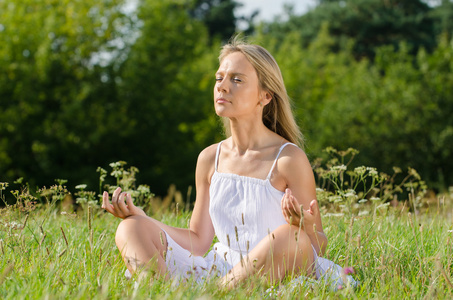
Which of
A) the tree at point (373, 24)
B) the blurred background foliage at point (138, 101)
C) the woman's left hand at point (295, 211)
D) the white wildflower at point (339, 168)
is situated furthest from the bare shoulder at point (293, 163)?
the tree at point (373, 24)

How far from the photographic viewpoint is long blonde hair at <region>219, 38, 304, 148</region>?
334 centimetres

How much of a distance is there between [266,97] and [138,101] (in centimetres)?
1458

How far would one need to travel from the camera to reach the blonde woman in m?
2.83

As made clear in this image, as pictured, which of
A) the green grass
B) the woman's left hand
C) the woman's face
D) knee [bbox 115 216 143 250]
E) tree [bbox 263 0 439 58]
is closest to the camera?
the green grass

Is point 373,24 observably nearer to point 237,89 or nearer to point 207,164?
point 207,164

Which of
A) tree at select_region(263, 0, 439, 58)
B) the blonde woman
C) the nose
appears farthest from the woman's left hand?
tree at select_region(263, 0, 439, 58)

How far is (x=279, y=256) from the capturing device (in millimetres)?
2732

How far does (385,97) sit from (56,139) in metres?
10.7

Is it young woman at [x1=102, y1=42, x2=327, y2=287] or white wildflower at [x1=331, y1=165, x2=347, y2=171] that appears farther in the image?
white wildflower at [x1=331, y1=165, x2=347, y2=171]

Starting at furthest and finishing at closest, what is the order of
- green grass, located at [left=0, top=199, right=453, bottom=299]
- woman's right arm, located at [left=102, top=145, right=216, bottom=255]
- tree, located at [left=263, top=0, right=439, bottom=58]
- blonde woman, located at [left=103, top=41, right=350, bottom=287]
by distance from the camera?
tree, located at [left=263, top=0, right=439, bottom=58], woman's right arm, located at [left=102, top=145, right=216, bottom=255], blonde woman, located at [left=103, top=41, right=350, bottom=287], green grass, located at [left=0, top=199, right=453, bottom=299]

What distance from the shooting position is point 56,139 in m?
16.5

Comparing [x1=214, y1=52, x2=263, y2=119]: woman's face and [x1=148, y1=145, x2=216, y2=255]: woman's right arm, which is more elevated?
[x1=214, y1=52, x2=263, y2=119]: woman's face

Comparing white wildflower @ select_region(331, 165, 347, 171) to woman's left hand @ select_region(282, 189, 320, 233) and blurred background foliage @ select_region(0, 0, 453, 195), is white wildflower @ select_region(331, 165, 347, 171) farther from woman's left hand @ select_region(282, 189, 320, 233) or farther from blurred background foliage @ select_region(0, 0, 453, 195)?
blurred background foliage @ select_region(0, 0, 453, 195)

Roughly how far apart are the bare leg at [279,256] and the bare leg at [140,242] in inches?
16.7
